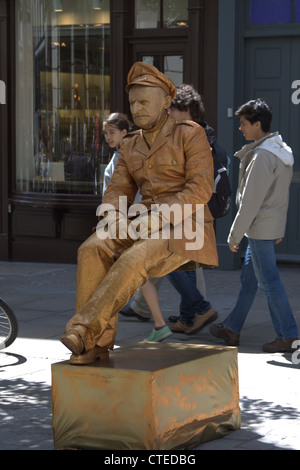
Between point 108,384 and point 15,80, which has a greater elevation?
point 15,80

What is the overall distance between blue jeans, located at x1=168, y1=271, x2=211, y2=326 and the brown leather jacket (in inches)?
113

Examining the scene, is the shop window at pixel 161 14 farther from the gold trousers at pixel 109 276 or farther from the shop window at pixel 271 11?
the gold trousers at pixel 109 276

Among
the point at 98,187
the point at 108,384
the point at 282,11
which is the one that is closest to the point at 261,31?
the point at 282,11

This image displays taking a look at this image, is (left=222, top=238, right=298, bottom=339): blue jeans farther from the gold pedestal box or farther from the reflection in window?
the reflection in window

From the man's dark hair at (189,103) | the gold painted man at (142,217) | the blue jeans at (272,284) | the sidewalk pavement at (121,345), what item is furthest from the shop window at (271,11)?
the gold painted man at (142,217)

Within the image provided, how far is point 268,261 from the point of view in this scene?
26.3 feet

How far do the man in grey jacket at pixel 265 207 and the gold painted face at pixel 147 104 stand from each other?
7.30 ft

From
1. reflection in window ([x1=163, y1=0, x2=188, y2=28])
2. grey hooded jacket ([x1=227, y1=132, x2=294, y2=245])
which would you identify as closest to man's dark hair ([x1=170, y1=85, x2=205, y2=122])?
grey hooded jacket ([x1=227, y1=132, x2=294, y2=245])

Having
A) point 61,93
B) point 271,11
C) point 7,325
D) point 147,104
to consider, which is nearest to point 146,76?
point 147,104

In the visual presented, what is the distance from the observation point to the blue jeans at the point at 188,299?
879 centimetres

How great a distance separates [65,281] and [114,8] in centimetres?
392

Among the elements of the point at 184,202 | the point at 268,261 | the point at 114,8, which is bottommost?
the point at 268,261

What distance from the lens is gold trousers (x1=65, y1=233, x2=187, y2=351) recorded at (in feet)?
17.8

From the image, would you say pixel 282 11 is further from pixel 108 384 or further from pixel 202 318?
pixel 108 384
